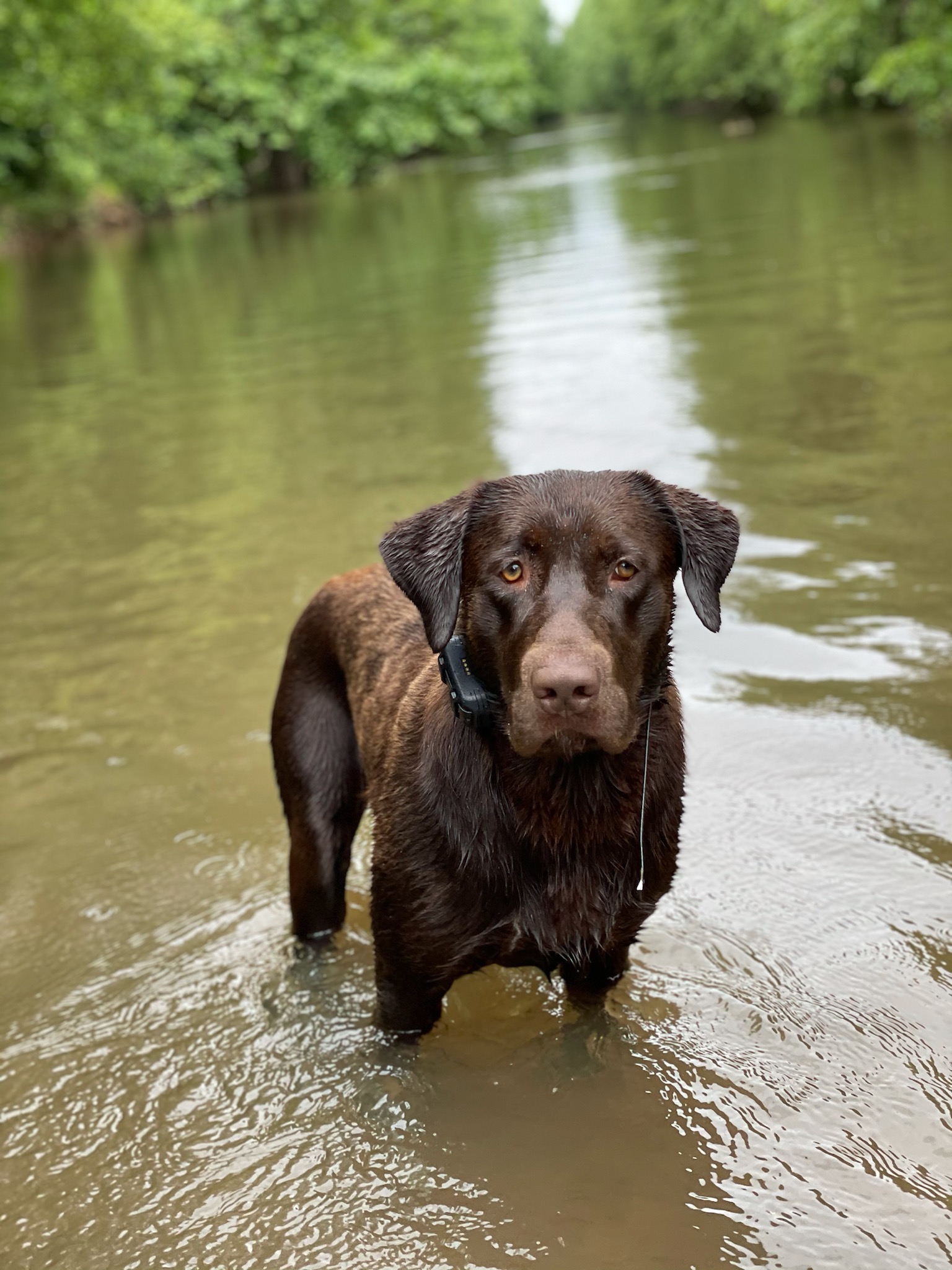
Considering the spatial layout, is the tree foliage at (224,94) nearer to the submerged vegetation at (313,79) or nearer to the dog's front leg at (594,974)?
the submerged vegetation at (313,79)

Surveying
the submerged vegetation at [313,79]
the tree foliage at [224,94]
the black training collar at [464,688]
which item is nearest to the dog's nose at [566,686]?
the black training collar at [464,688]

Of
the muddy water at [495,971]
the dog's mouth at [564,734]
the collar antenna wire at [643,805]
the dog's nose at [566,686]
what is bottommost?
the muddy water at [495,971]

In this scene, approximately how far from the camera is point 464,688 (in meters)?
3.14

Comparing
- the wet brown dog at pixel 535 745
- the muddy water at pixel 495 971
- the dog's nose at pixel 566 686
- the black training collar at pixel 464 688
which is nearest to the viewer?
the dog's nose at pixel 566 686

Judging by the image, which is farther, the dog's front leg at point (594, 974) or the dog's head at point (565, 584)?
the dog's front leg at point (594, 974)

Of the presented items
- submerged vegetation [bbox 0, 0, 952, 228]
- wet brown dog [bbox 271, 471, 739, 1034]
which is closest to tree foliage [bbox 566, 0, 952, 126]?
submerged vegetation [bbox 0, 0, 952, 228]

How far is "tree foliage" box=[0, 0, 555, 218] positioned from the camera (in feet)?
120

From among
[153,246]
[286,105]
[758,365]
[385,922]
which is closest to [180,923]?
[385,922]

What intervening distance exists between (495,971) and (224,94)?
56478mm

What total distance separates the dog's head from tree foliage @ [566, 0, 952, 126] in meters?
24.9

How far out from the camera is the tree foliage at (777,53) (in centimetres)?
2625

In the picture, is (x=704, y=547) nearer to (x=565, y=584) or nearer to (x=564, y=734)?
(x=565, y=584)

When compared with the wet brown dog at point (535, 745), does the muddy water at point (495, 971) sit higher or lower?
lower

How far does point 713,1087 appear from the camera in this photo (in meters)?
3.52
